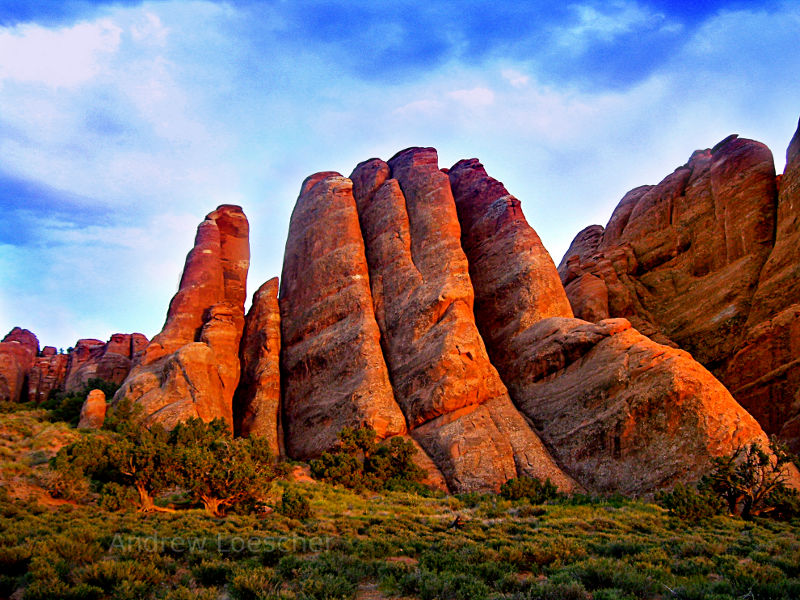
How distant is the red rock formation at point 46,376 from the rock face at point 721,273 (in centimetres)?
5578

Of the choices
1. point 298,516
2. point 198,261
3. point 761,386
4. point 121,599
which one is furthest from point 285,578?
point 198,261

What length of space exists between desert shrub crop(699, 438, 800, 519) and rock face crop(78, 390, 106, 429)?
106 feet

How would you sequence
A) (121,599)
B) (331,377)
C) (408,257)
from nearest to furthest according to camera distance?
(121,599) < (331,377) < (408,257)

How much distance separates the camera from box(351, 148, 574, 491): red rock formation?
29.8 m

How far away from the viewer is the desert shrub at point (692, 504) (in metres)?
20.2

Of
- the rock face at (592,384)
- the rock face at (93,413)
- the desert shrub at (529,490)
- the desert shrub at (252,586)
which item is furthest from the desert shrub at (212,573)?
the rock face at (93,413)

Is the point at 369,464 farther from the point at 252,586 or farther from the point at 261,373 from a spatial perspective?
the point at 252,586

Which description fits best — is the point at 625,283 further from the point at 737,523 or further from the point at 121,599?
the point at 121,599

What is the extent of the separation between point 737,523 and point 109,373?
174ft

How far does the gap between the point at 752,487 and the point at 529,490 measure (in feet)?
30.1

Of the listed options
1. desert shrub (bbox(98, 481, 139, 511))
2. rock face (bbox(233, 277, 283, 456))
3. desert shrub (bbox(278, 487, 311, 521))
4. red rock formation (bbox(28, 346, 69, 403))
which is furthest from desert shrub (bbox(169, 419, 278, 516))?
red rock formation (bbox(28, 346, 69, 403))

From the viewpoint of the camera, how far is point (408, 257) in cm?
4209

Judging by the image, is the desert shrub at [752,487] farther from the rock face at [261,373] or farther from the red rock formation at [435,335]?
the rock face at [261,373]

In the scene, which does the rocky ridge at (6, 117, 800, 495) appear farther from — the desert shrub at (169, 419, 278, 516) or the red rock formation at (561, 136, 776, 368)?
the desert shrub at (169, 419, 278, 516)
